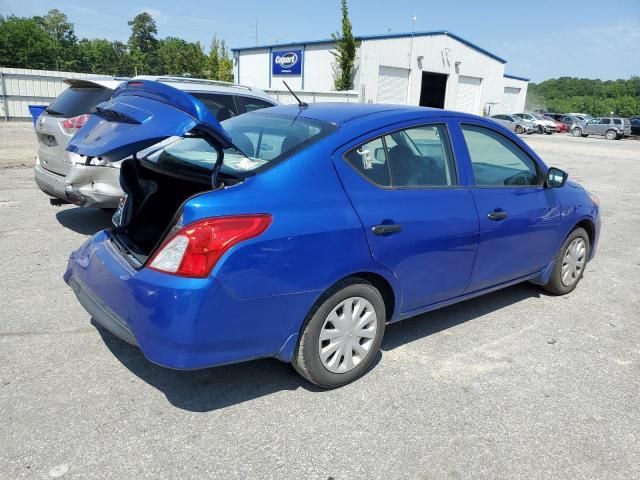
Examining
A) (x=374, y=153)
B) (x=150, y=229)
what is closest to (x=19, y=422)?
(x=150, y=229)

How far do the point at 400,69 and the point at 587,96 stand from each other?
61.4 metres

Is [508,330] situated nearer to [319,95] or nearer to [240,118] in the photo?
[240,118]

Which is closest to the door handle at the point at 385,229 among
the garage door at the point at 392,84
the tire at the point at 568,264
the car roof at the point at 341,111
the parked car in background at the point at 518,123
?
the car roof at the point at 341,111

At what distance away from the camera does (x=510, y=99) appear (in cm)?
4666

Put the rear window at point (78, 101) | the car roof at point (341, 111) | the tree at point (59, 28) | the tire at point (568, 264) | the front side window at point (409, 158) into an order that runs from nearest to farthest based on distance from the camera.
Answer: the front side window at point (409, 158), the car roof at point (341, 111), the tire at point (568, 264), the rear window at point (78, 101), the tree at point (59, 28)

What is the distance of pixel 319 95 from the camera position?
28.7m

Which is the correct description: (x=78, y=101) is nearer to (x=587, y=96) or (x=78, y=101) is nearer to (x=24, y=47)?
(x=24, y=47)

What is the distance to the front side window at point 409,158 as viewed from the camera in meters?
3.09

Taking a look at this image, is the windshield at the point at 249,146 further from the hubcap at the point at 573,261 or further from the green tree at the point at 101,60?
the green tree at the point at 101,60

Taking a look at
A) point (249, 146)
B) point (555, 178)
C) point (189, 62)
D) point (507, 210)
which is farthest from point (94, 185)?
point (189, 62)

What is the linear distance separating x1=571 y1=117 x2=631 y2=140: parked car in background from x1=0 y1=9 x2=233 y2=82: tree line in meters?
27.6

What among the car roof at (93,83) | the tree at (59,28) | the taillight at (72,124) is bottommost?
the taillight at (72,124)

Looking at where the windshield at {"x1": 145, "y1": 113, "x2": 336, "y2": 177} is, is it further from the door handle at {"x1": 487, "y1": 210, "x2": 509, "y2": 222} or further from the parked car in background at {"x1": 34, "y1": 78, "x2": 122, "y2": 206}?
the parked car in background at {"x1": 34, "y1": 78, "x2": 122, "y2": 206}

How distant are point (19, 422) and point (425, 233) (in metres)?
2.44
